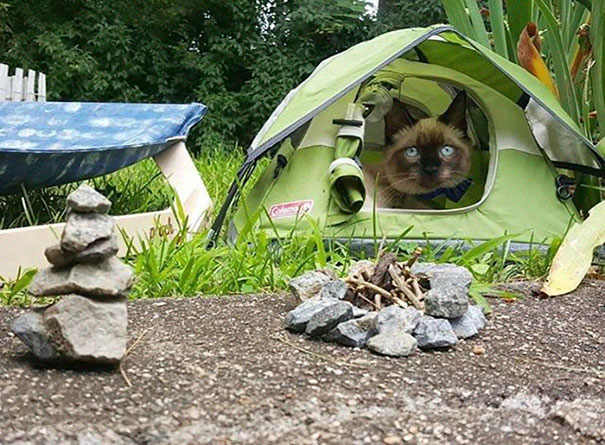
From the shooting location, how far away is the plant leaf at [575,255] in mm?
1749

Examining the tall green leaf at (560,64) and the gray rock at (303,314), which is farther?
the tall green leaf at (560,64)

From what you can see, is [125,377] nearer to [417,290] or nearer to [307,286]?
[307,286]

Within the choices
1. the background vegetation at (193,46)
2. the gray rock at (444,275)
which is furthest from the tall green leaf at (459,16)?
the background vegetation at (193,46)

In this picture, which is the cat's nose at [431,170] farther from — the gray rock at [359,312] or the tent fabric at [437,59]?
the gray rock at [359,312]

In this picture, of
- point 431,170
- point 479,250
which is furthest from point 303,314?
point 431,170

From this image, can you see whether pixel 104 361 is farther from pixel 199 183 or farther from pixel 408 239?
pixel 199 183

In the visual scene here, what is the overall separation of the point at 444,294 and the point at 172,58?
5.90 metres

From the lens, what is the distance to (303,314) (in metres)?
1.34

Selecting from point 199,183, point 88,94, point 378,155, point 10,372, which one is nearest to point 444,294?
point 10,372

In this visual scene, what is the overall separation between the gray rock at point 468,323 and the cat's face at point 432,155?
3.84 feet

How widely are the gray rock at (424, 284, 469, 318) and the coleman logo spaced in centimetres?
94

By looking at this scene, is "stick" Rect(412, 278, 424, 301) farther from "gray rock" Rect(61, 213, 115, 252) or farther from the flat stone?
"gray rock" Rect(61, 213, 115, 252)

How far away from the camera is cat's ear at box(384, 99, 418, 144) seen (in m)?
2.70

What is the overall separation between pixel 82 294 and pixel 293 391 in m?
0.30
